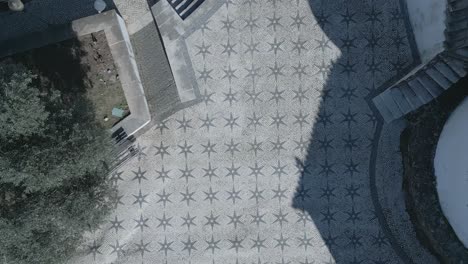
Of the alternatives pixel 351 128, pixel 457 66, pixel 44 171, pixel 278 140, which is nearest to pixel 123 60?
pixel 44 171

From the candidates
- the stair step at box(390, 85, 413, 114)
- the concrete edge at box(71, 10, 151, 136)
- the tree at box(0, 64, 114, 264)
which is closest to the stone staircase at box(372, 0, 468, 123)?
the stair step at box(390, 85, 413, 114)

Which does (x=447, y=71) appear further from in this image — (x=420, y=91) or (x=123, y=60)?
(x=123, y=60)

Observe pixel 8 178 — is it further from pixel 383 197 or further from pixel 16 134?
pixel 383 197

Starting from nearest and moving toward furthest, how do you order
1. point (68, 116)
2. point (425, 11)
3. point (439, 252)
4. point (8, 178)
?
point (8, 178) → point (68, 116) → point (425, 11) → point (439, 252)

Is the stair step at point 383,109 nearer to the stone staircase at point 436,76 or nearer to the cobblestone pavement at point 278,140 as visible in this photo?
the stone staircase at point 436,76

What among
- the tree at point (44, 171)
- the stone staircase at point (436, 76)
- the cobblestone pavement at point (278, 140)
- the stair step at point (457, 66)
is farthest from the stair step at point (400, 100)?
the tree at point (44, 171)

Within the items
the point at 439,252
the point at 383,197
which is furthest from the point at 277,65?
the point at 439,252

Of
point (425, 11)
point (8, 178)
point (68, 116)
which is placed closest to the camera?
point (8, 178)
